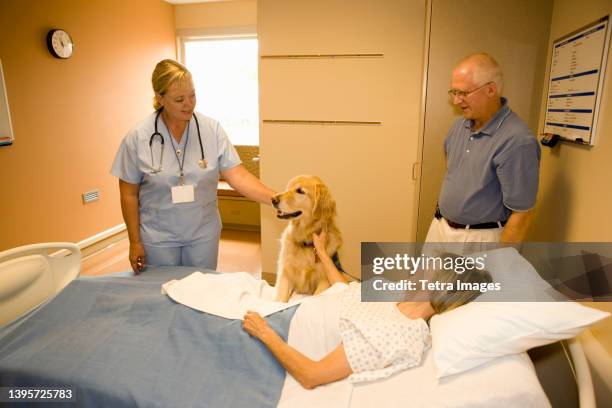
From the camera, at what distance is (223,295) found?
1619 millimetres

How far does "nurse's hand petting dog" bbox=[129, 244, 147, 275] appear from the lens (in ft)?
6.31

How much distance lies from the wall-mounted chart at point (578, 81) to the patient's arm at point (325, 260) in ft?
3.86

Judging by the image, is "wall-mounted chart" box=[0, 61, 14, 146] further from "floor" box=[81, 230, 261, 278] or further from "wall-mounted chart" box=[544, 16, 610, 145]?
"wall-mounted chart" box=[544, 16, 610, 145]

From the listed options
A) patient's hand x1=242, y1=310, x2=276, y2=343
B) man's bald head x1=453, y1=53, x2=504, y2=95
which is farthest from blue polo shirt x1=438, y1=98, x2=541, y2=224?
patient's hand x1=242, y1=310, x2=276, y2=343

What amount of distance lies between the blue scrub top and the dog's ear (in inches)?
20.9

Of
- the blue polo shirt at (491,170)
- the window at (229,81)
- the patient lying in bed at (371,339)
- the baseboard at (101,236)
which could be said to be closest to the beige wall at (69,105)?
the baseboard at (101,236)

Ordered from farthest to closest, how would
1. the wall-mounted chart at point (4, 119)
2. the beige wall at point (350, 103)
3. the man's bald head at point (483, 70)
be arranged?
the wall-mounted chart at point (4, 119)
the beige wall at point (350, 103)
the man's bald head at point (483, 70)

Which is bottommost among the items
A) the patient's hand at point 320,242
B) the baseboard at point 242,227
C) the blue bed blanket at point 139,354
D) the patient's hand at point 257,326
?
the baseboard at point 242,227

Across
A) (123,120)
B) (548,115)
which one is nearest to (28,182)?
(123,120)

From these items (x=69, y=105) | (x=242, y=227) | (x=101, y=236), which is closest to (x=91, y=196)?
(x=101, y=236)

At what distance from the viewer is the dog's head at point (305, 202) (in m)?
1.90

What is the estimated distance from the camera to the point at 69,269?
1.80 m

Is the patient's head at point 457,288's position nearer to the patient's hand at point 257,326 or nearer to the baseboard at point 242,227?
the patient's hand at point 257,326

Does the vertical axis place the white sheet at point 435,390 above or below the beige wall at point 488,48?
below
